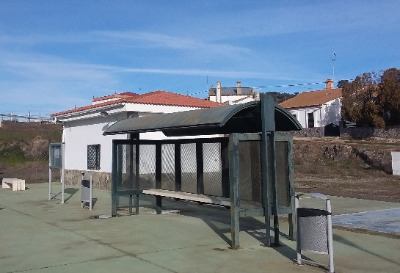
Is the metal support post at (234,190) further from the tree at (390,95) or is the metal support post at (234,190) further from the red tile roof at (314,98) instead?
the red tile roof at (314,98)

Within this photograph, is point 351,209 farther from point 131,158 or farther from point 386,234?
point 131,158

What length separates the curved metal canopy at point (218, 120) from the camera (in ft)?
25.6

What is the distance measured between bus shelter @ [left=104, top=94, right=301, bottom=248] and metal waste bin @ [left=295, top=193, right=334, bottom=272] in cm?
138

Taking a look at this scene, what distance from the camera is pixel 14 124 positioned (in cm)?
5541

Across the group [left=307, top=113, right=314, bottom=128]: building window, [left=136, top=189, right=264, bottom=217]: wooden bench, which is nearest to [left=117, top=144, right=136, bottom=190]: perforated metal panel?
[left=136, top=189, right=264, bottom=217]: wooden bench

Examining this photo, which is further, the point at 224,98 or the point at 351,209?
the point at 224,98

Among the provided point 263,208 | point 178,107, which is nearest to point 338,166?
point 178,107

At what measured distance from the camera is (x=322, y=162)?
34750 mm

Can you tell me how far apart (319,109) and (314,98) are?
4.04m

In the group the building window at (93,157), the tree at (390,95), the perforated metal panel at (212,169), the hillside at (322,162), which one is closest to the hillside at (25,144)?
the hillside at (322,162)

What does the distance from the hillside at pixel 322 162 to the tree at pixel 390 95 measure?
13.9ft

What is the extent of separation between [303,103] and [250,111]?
50952 mm

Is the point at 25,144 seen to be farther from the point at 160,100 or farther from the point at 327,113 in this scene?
the point at 327,113

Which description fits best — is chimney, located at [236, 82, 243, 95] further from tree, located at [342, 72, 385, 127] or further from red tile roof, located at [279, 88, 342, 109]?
tree, located at [342, 72, 385, 127]
